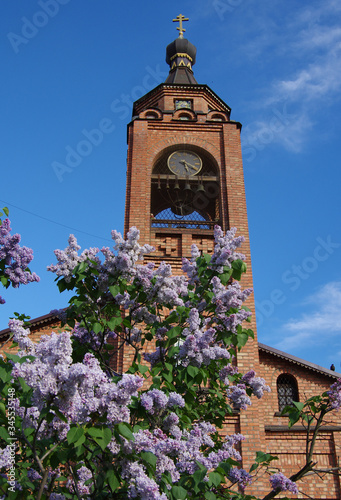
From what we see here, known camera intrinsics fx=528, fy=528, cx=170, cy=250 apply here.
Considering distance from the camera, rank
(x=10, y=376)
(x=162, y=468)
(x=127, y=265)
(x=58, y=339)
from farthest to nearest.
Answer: (x=127, y=265) → (x=10, y=376) → (x=162, y=468) → (x=58, y=339)

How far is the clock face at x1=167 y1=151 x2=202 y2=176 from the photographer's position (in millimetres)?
14172

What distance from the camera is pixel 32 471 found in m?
5.38

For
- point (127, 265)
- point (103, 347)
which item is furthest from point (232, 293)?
point (103, 347)

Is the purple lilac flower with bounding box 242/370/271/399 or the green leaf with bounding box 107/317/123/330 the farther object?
the purple lilac flower with bounding box 242/370/271/399

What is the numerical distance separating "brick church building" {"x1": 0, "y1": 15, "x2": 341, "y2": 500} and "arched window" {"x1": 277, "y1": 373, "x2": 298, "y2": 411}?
0.02 m

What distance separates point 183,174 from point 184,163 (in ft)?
1.47

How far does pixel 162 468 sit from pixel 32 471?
62.6 inches

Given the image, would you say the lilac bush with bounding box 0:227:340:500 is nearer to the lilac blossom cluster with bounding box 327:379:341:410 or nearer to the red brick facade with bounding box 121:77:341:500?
the lilac blossom cluster with bounding box 327:379:341:410

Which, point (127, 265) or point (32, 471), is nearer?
point (32, 471)

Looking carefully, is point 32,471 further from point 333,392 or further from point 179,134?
point 179,134

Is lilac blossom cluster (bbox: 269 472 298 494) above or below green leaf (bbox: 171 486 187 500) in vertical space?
above

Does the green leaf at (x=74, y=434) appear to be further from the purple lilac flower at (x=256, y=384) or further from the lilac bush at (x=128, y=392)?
the purple lilac flower at (x=256, y=384)

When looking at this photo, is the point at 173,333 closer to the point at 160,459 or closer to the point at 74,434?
the point at 160,459

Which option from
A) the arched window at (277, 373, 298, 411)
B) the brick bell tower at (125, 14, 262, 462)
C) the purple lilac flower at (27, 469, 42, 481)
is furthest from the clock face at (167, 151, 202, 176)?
the purple lilac flower at (27, 469, 42, 481)
